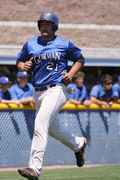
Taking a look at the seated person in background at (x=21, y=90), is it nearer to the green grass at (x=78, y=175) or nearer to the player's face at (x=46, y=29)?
the green grass at (x=78, y=175)

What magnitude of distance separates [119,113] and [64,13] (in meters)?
5.42

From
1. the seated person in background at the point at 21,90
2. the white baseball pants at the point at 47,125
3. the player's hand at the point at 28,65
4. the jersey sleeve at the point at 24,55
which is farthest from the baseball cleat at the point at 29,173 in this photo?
the seated person in background at the point at 21,90

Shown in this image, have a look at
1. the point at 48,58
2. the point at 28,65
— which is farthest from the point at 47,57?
the point at 28,65

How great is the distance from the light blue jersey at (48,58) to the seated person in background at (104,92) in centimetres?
414

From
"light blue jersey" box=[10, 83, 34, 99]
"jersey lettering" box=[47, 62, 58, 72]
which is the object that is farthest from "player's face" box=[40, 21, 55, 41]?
"light blue jersey" box=[10, 83, 34, 99]

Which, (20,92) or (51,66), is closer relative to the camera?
(51,66)

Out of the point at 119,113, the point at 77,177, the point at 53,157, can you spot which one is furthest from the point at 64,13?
the point at 77,177

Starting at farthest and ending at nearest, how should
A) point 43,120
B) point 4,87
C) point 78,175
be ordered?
point 4,87
point 78,175
point 43,120

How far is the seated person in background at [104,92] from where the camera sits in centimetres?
1177

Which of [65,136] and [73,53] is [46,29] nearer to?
[73,53]

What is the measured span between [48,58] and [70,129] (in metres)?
4.03

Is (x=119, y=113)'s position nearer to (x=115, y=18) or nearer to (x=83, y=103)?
(x=83, y=103)

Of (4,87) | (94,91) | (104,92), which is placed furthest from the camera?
(104,92)

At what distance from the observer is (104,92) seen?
12047 millimetres
